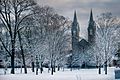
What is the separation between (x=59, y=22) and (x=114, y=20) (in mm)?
7690

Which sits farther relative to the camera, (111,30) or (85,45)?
(85,45)

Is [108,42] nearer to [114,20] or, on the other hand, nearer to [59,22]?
[114,20]

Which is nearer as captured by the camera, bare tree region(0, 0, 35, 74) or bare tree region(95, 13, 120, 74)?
bare tree region(0, 0, 35, 74)

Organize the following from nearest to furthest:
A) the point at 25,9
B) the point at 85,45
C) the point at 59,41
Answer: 1. the point at 25,9
2. the point at 59,41
3. the point at 85,45

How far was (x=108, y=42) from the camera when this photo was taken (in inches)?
1439

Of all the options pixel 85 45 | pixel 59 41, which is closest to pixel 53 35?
pixel 59 41

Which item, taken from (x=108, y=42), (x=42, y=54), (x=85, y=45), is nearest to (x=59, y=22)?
(x=42, y=54)

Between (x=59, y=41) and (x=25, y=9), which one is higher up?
(x=25, y=9)

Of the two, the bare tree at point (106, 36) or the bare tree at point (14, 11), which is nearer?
the bare tree at point (14, 11)

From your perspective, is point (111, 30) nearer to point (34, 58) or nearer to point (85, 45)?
point (34, 58)

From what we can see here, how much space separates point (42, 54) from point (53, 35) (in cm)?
266

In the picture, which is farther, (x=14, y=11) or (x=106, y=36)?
(x=106, y=36)

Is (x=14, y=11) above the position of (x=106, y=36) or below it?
above

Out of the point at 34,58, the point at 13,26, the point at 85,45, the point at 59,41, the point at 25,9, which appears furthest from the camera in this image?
the point at 85,45
